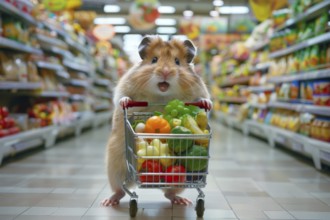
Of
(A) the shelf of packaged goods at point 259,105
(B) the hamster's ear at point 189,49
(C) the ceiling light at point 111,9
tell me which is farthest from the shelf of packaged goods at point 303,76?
(C) the ceiling light at point 111,9

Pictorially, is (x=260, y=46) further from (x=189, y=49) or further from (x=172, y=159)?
(x=172, y=159)

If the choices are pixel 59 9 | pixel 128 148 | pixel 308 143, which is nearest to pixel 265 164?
pixel 308 143

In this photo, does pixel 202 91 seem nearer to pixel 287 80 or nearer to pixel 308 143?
pixel 308 143

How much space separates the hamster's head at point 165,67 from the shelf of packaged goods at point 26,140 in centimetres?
227

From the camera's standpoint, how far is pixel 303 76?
513 centimetres

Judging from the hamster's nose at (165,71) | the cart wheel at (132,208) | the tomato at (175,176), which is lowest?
the cart wheel at (132,208)

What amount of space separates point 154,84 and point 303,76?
3.26m

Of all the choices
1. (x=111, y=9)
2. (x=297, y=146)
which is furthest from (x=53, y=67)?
(x=111, y=9)

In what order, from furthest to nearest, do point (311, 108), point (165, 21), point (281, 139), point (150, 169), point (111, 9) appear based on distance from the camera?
point (165, 21), point (111, 9), point (281, 139), point (311, 108), point (150, 169)

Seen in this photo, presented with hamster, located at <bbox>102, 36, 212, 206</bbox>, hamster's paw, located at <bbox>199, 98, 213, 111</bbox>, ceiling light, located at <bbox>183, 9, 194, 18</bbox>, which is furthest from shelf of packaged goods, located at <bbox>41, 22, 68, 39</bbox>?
ceiling light, located at <bbox>183, 9, 194, 18</bbox>

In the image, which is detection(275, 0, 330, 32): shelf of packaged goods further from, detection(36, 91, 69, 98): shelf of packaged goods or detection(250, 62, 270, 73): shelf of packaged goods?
detection(36, 91, 69, 98): shelf of packaged goods

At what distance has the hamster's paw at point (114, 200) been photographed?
9.13ft

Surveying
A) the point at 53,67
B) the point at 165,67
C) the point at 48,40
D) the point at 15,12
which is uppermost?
the point at 15,12

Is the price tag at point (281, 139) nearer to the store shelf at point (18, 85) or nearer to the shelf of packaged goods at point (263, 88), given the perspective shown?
the shelf of packaged goods at point (263, 88)
